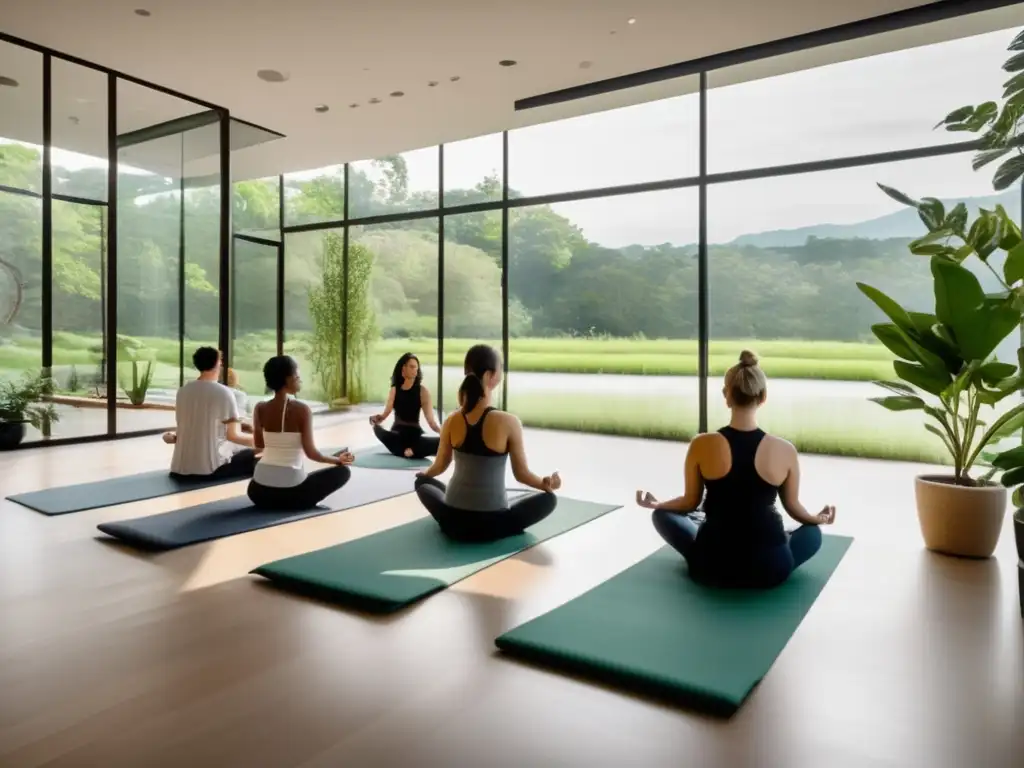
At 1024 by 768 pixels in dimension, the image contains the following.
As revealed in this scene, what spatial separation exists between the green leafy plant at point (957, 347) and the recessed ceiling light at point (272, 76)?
506 cm

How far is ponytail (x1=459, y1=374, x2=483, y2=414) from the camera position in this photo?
3191 millimetres

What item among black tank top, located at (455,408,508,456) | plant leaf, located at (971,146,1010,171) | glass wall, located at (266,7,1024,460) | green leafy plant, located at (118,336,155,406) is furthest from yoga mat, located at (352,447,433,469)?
plant leaf, located at (971,146,1010,171)

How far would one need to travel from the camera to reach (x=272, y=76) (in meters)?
5.89

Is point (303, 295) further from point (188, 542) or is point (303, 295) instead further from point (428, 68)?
point (188, 542)

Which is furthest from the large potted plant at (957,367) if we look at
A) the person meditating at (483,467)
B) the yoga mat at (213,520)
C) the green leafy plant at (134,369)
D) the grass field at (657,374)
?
the green leafy plant at (134,369)

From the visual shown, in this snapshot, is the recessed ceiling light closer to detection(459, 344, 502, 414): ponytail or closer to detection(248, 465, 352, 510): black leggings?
detection(248, 465, 352, 510): black leggings

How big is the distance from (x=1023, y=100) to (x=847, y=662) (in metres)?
2.37

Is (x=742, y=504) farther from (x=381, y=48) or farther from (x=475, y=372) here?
(x=381, y=48)

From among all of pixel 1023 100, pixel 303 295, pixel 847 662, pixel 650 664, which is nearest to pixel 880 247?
pixel 1023 100

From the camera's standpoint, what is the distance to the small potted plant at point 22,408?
5.64 meters

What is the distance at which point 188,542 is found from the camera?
3223 mm

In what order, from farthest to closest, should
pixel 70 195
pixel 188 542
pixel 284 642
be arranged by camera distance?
pixel 70 195 < pixel 188 542 < pixel 284 642

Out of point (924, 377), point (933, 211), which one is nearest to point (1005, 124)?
point (933, 211)

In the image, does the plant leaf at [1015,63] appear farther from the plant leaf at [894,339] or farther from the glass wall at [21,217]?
the glass wall at [21,217]
